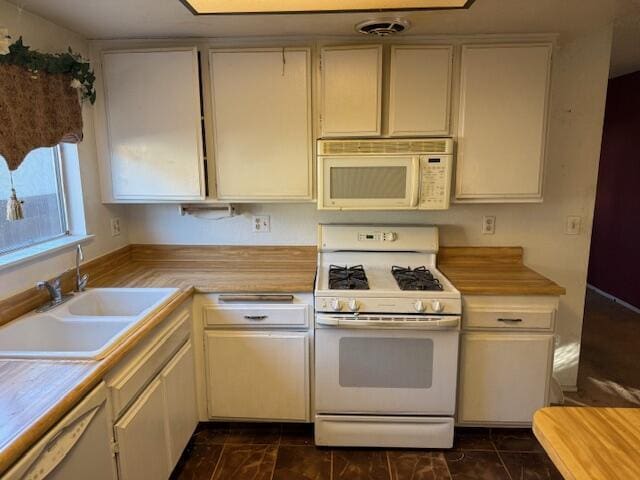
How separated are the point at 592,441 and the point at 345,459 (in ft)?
4.96

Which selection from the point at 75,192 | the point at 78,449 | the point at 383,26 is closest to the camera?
the point at 78,449

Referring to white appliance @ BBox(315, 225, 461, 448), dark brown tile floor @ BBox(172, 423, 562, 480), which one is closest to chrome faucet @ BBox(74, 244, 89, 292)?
dark brown tile floor @ BBox(172, 423, 562, 480)

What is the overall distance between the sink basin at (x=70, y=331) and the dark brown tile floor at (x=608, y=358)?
8.49 feet

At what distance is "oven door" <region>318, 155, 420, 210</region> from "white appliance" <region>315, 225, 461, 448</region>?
0.41 meters

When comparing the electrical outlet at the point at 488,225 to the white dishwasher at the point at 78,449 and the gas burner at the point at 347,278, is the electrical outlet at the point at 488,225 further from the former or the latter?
the white dishwasher at the point at 78,449

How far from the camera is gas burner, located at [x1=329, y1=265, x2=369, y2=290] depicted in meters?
2.18

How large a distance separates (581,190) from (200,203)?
7.51 feet

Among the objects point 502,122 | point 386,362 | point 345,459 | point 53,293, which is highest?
point 502,122

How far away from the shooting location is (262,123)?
233 cm

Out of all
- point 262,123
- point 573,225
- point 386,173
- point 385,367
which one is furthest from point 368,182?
point 573,225

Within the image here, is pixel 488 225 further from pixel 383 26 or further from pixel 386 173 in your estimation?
pixel 383 26

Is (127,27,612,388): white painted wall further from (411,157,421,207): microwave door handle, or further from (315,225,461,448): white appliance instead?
(315,225,461,448): white appliance

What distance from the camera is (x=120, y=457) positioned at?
1478mm

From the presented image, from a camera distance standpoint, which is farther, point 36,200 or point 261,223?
point 261,223
